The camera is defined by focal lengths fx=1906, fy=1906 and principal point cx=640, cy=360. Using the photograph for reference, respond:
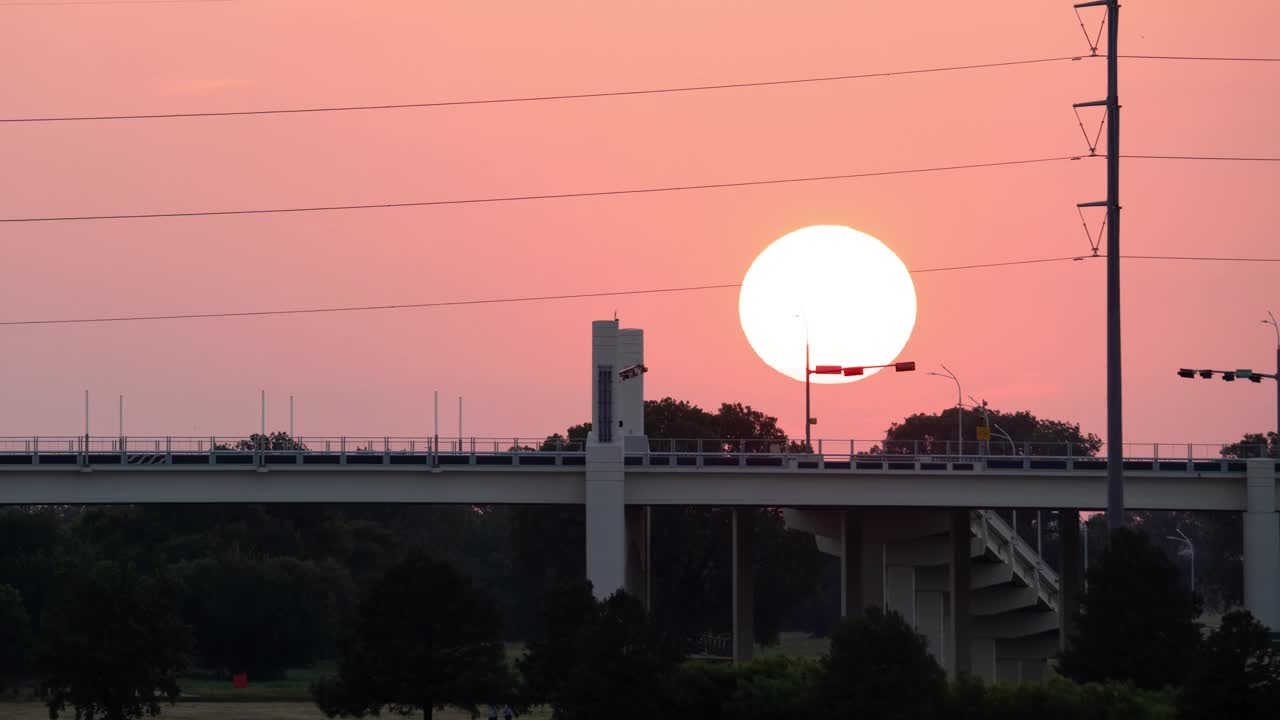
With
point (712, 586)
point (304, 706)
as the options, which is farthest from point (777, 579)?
point (304, 706)

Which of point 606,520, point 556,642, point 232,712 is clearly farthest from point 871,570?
point 556,642

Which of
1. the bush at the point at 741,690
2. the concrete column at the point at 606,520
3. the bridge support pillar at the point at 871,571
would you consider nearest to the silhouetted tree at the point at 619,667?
the bush at the point at 741,690

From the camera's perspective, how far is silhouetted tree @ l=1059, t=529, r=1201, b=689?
61.6 meters

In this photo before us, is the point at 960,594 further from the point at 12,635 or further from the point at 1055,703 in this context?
the point at 12,635

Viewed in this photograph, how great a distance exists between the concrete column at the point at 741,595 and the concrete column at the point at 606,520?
18.4 metres

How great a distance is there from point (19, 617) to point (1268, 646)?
105726 mm

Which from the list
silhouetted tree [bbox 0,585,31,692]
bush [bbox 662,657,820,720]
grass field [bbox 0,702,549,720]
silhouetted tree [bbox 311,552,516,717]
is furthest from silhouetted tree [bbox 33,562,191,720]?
silhouetted tree [bbox 0,585,31,692]

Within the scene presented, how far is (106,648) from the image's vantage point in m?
78.9

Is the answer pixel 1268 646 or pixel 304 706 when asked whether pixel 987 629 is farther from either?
pixel 1268 646

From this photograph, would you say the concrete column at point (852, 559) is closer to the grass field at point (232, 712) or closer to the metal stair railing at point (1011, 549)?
the metal stair railing at point (1011, 549)

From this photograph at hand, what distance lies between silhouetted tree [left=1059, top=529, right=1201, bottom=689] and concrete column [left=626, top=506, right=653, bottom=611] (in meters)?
36.6

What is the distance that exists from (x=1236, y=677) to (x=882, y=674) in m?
10.4

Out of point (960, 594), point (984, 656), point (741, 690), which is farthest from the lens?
point (984, 656)

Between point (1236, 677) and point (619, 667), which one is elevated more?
point (1236, 677)
